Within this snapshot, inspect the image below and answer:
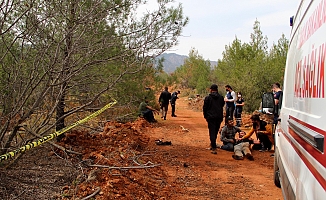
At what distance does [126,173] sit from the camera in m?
5.46

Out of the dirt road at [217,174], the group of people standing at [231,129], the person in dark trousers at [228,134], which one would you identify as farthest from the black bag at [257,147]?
the person in dark trousers at [228,134]

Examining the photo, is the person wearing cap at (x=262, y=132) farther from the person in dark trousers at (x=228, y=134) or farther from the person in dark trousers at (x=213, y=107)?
the person in dark trousers at (x=213, y=107)

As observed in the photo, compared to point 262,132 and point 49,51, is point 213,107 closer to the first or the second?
point 262,132

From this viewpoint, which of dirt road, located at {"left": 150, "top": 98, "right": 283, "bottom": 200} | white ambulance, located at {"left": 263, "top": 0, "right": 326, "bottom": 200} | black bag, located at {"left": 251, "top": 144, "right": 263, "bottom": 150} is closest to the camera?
white ambulance, located at {"left": 263, "top": 0, "right": 326, "bottom": 200}

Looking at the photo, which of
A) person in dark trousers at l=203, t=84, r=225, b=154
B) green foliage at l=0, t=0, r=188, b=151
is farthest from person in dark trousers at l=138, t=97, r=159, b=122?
green foliage at l=0, t=0, r=188, b=151

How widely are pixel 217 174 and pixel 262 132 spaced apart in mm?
2261

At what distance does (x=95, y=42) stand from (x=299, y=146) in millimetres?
3468

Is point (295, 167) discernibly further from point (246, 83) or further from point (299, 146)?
point (246, 83)

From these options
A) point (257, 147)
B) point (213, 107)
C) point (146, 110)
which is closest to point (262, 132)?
point (257, 147)

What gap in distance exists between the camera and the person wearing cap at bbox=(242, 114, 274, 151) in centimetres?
834

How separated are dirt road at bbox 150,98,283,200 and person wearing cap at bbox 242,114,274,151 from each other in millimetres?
315

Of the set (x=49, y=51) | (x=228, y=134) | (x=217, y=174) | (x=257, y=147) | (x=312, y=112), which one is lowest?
(x=217, y=174)

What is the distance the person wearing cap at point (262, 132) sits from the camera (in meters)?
8.34

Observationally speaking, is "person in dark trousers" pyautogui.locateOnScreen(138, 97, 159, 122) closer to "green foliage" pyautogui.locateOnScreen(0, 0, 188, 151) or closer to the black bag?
the black bag
